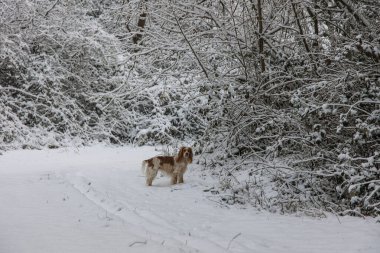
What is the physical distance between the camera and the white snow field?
4848 mm

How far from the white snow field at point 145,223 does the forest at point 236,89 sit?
21.7 inches

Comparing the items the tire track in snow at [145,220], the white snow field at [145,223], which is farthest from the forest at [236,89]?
the tire track in snow at [145,220]

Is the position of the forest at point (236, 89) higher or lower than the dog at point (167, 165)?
higher

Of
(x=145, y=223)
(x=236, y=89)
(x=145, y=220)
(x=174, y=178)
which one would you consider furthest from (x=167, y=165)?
(x=145, y=223)

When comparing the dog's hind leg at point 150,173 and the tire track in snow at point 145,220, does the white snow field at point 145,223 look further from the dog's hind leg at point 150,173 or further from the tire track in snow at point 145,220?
the dog's hind leg at point 150,173

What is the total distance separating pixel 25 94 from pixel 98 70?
10.6ft

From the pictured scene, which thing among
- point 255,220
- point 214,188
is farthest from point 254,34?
point 255,220

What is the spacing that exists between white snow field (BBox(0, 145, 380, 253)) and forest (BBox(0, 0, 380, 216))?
55cm

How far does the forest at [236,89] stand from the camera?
6844 mm

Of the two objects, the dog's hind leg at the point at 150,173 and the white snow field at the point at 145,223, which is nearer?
the white snow field at the point at 145,223

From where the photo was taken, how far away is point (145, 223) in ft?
19.3

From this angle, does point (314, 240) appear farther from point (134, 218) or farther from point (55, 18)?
point (55, 18)

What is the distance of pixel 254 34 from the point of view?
9430 mm

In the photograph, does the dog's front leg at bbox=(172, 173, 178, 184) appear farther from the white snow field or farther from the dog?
the white snow field
